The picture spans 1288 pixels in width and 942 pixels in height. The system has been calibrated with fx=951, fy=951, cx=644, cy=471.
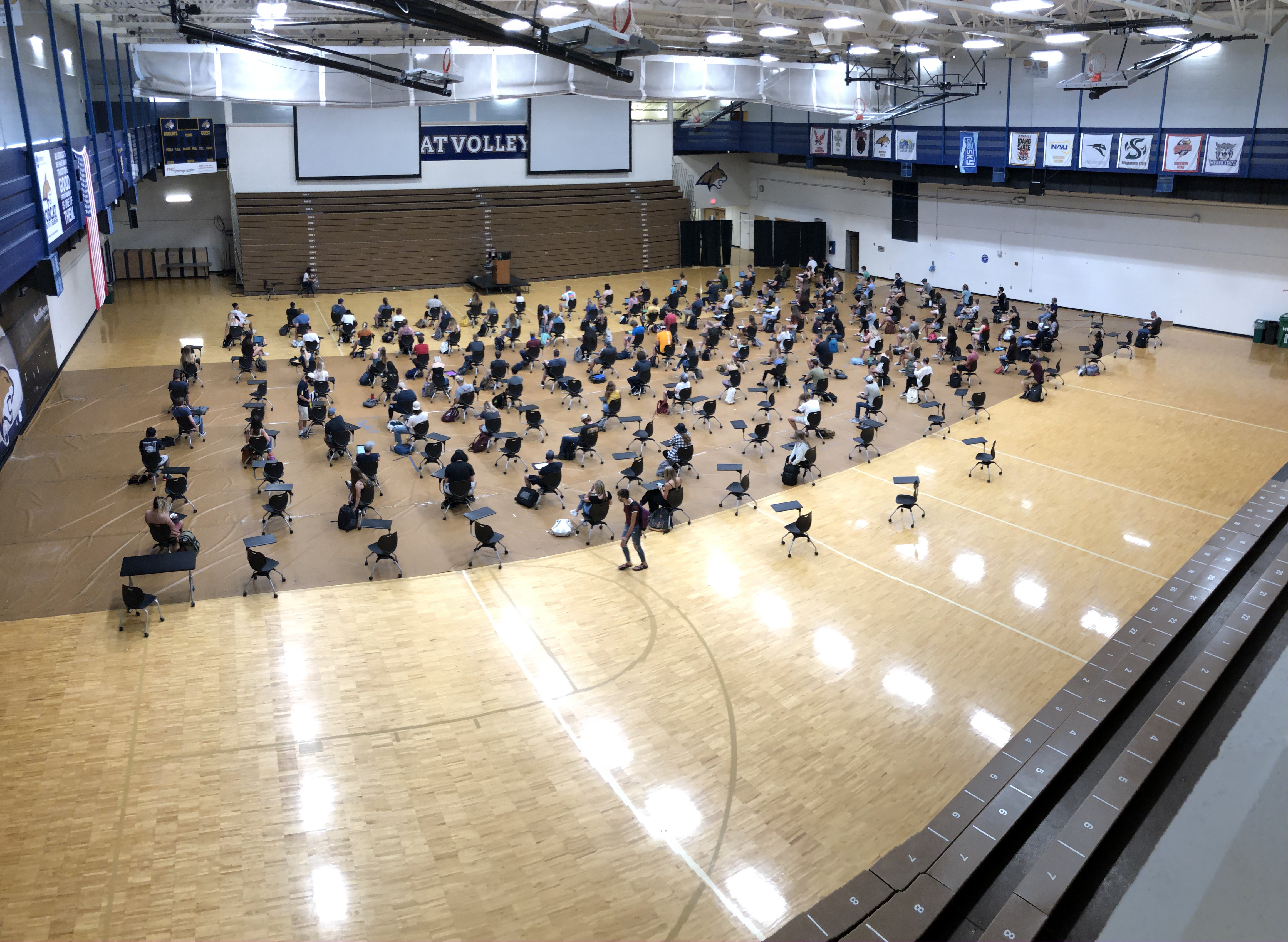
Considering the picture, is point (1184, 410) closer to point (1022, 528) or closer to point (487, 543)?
point (1022, 528)

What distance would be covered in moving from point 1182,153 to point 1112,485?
47.0 feet

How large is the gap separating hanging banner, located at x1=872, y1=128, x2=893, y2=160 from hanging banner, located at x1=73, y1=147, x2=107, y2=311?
87.9 feet

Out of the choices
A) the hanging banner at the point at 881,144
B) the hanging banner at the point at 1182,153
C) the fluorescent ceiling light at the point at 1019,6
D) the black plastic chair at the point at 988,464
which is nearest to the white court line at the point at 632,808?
the black plastic chair at the point at 988,464

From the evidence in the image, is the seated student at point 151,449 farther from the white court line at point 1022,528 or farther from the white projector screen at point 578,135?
the white projector screen at point 578,135

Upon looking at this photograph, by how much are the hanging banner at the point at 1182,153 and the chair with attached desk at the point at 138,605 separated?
2729cm

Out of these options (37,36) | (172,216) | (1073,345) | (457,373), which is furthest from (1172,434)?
(172,216)

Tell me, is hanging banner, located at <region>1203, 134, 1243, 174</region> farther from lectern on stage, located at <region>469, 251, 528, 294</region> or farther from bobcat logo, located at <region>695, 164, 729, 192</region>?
lectern on stage, located at <region>469, 251, 528, 294</region>

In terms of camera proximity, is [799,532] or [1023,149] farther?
[1023,149]

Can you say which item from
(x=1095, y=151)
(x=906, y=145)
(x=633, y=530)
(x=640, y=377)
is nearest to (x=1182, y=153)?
(x=1095, y=151)

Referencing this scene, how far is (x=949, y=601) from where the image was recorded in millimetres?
13109

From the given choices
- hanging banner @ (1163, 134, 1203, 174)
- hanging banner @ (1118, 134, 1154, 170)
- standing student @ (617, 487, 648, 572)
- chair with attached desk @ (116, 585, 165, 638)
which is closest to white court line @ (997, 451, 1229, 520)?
standing student @ (617, 487, 648, 572)

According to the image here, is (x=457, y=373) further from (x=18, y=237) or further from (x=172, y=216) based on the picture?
(x=172, y=216)

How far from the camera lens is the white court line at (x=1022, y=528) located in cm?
1394

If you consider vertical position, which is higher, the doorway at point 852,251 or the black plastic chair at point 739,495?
the doorway at point 852,251
